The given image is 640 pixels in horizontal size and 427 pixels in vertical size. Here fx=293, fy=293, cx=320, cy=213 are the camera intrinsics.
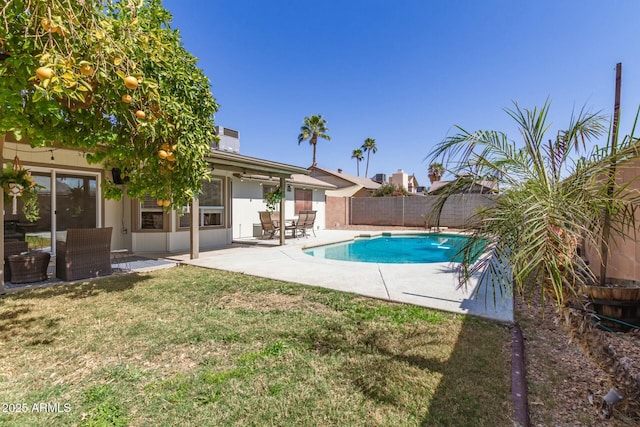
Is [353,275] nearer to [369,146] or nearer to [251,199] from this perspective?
[251,199]

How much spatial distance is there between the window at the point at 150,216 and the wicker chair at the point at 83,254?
344 centimetres

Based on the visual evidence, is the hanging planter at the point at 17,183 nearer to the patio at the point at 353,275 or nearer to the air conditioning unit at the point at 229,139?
the patio at the point at 353,275

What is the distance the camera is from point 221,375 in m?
2.87

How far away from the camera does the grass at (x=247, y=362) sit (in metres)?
2.37

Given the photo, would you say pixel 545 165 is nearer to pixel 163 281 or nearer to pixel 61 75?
pixel 61 75

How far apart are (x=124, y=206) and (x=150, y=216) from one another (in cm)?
85

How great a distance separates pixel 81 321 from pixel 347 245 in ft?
37.6

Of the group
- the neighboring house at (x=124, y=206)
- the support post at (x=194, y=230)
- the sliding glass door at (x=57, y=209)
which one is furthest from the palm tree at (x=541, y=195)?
the sliding glass door at (x=57, y=209)

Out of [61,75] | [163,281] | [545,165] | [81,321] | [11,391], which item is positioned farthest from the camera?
[163,281]

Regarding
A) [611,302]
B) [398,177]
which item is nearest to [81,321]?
[611,302]

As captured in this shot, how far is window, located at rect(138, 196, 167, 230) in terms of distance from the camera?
9.84m

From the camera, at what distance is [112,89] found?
9.16 feet

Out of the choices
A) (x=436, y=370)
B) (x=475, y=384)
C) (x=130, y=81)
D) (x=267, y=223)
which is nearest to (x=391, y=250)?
(x=267, y=223)

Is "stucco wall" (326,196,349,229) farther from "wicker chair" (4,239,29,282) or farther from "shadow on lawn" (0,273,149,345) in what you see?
"wicker chair" (4,239,29,282)
